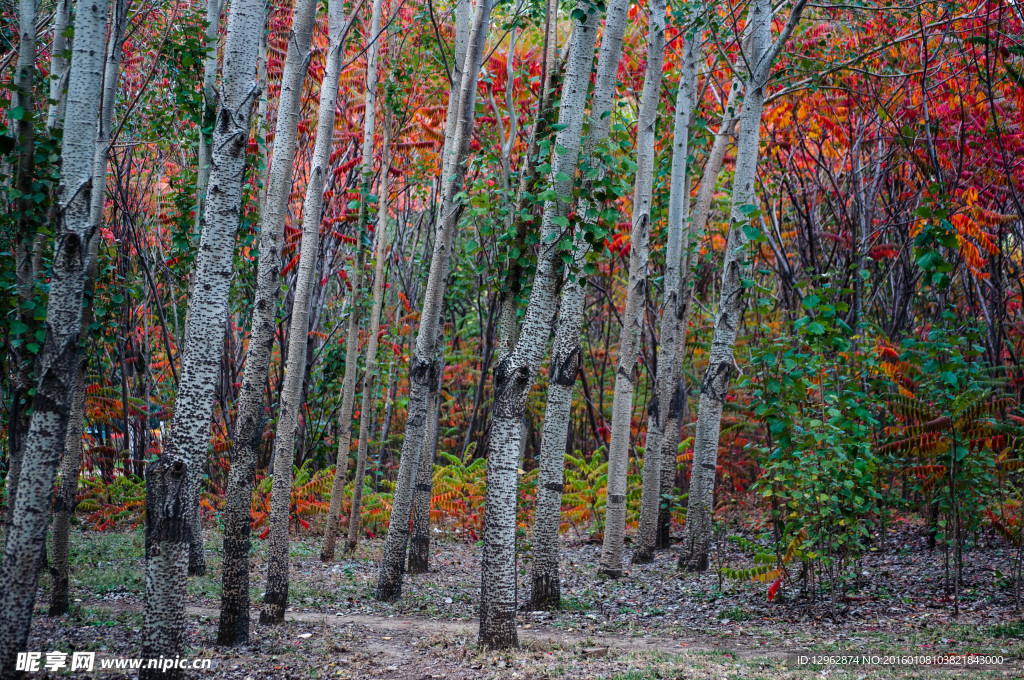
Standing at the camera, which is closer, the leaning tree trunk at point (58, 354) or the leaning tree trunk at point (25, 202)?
the leaning tree trunk at point (58, 354)

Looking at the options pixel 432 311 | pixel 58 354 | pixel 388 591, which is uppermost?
pixel 432 311


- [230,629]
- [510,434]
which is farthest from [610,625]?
[230,629]

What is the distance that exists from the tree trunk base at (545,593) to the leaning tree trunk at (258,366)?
291 centimetres

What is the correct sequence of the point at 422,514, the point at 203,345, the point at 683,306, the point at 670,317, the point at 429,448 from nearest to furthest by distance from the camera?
1. the point at 203,345
2. the point at 429,448
3. the point at 422,514
4. the point at 670,317
5. the point at 683,306

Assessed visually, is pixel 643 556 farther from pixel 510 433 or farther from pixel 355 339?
pixel 510 433

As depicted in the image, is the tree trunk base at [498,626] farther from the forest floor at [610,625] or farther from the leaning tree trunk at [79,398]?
the leaning tree trunk at [79,398]

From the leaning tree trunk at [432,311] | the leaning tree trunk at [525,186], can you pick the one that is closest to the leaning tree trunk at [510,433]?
the leaning tree trunk at [525,186]

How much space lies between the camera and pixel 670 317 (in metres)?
9.62

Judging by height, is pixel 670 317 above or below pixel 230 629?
above

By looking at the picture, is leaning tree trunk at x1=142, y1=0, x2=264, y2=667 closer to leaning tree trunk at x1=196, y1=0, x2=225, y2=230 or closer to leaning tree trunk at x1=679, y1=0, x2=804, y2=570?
leaning tree trunk at x1=196, y1=0, x2=225, y2=230

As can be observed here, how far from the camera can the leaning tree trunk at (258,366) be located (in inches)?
229

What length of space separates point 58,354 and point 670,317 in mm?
7153

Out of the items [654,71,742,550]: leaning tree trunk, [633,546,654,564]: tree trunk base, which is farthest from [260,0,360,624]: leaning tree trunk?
[654,71,742,550]: leaning tree trunk

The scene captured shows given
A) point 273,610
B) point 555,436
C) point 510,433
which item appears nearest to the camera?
point 510,433
